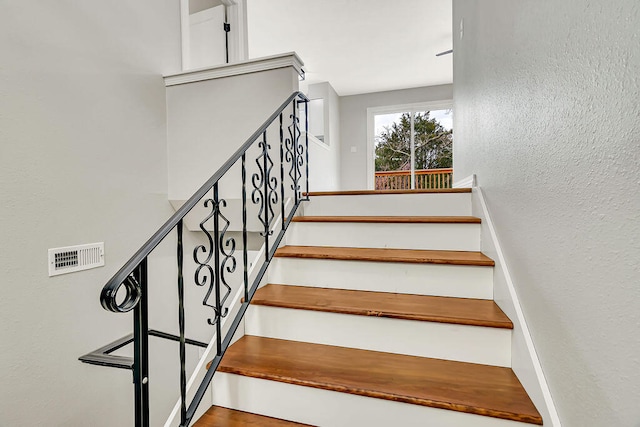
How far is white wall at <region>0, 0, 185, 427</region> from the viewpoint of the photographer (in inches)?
60.1

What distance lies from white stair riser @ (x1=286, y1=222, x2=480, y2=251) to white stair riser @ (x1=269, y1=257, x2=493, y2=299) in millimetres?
288

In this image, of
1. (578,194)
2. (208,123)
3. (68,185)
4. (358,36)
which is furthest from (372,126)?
(578,194)

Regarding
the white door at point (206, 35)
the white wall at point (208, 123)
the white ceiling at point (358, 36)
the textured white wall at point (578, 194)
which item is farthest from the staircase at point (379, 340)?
the white ceiling at point (358, 36)

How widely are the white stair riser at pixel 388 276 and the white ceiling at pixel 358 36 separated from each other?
10.8 ft

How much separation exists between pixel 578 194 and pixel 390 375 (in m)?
0.84

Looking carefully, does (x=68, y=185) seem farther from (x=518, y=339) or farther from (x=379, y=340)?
(x=518, y=339)

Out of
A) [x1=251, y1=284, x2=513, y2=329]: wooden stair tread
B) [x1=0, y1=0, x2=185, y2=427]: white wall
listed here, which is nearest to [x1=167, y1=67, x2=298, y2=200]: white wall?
[x1=0, y1=0, x2=185, y2=427]: white wall

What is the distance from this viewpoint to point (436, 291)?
1.58 meters

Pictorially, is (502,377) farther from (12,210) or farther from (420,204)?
(12,210)

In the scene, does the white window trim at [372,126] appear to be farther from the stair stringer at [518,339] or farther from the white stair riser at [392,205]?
the stair stringer at [518,339]

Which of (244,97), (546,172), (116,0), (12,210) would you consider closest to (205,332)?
(12,210)

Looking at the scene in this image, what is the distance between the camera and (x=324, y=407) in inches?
45.8

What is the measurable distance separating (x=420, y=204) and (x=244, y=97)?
4.79 ft

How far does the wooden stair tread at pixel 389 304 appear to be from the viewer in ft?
4.24
